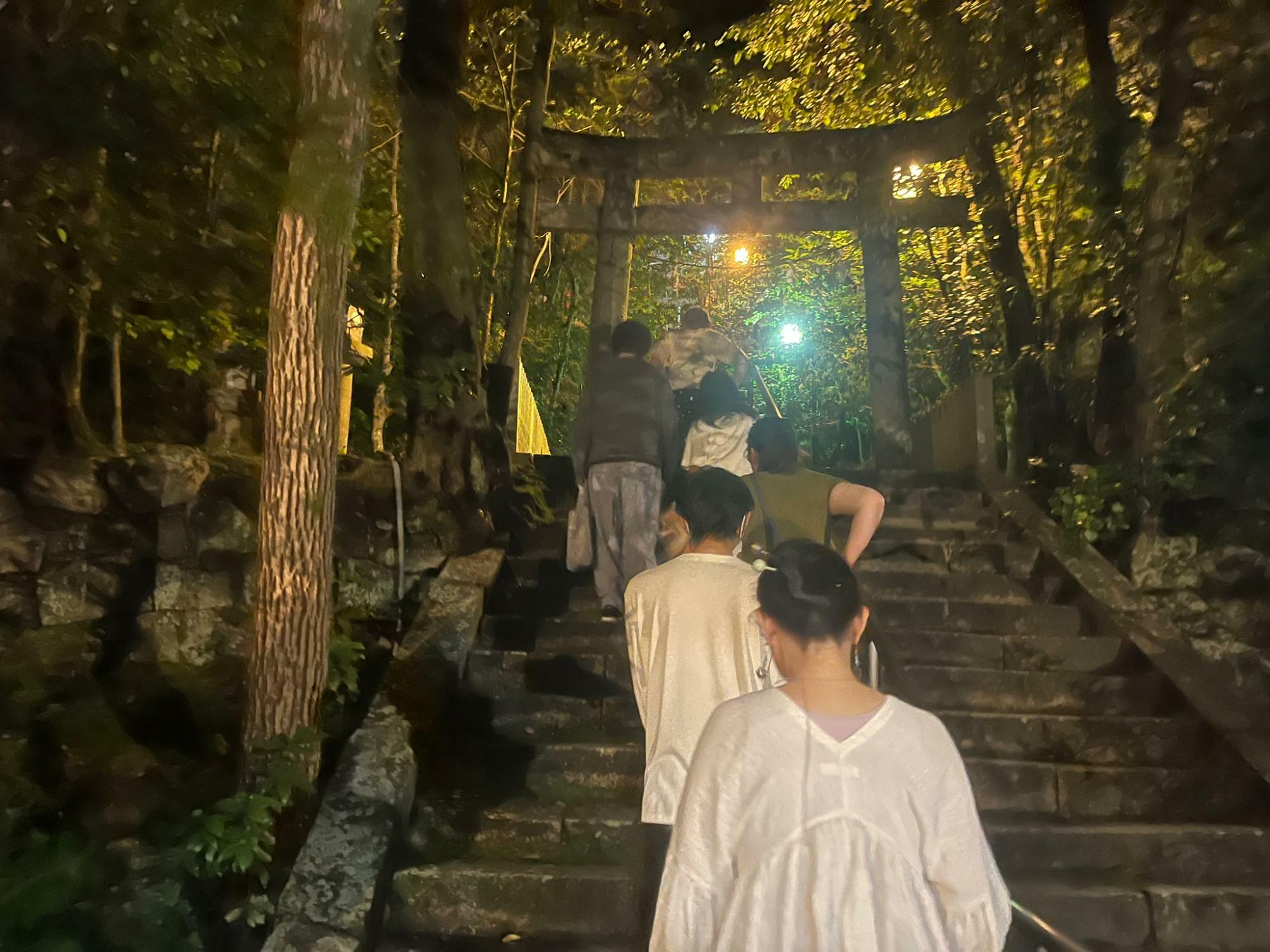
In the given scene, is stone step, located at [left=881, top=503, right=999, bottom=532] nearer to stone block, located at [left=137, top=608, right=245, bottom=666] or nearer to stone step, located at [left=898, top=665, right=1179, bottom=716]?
stone step, located at [left=898, top=665, right=1179, bottom=716]

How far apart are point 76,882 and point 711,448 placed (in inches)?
145

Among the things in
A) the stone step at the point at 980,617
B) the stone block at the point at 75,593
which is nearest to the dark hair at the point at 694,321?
the stone step at the point at 980,617

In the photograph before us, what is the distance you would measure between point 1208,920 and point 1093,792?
752mm

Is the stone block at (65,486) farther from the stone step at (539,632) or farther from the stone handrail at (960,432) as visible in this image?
the stone handrail at (960,432)

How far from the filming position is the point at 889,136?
411 inches

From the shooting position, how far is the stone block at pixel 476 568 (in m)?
5.88

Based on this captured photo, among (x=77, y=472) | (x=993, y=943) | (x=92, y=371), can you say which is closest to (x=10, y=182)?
(x=77, y=472)

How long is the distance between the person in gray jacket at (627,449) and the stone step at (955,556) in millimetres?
2267

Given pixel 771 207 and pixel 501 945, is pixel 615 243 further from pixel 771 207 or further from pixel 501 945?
pixel 501 945

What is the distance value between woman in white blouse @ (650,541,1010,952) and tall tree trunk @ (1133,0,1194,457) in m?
5.74

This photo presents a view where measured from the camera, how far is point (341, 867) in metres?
3.61

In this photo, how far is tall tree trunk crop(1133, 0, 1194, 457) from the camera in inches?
256

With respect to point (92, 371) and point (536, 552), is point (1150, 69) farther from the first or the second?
point (92, 371)

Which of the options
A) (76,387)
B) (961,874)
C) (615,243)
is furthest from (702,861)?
(615,243)
